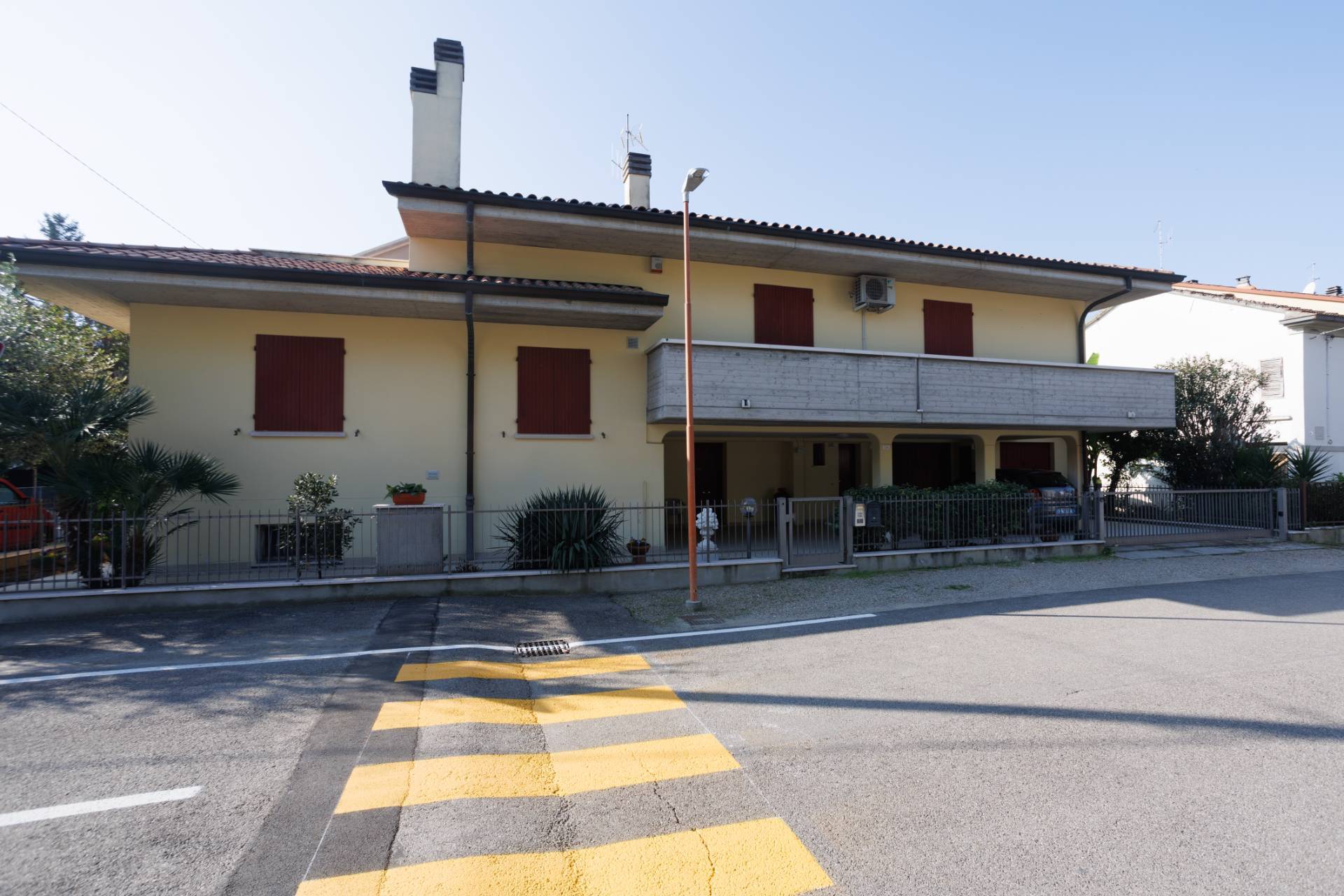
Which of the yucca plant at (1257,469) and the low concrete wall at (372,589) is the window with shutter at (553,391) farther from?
the yucca plant at (1257,469)

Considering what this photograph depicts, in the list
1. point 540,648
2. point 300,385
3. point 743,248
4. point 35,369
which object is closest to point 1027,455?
point 743,248

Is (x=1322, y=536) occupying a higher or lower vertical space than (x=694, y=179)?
lower

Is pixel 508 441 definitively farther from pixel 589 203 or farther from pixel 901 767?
pixel 901 767

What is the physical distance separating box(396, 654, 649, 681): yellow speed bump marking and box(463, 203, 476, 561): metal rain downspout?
478 centimetres

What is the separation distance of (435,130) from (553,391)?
5397 millimetres

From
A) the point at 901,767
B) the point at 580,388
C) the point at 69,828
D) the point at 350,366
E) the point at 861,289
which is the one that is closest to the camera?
the point at 69,828

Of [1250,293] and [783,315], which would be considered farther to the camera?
[1250,293]

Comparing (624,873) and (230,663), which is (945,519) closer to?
(624,873)

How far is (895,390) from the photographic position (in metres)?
12.9

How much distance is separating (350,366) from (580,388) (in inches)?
160

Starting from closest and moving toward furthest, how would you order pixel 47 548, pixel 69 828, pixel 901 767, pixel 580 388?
pixel 69 828
pixel 901 767
pixel 47 548
pixel 580 388

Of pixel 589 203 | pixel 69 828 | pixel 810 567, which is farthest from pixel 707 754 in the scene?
pixel 589 203

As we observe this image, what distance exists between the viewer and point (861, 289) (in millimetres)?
13953

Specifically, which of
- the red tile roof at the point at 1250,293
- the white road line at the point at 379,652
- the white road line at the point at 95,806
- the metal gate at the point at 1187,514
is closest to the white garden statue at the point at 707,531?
the white road line at the point at 379,652
